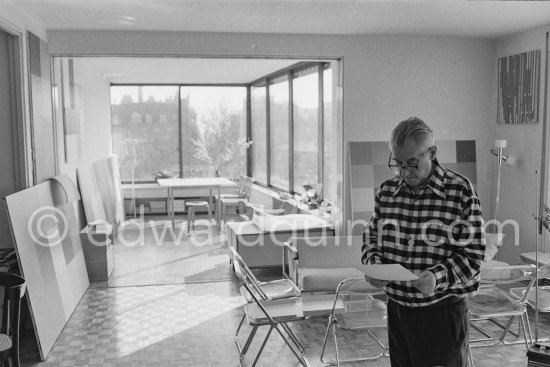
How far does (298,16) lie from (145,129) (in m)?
8.34

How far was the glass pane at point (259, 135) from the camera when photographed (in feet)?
42.0

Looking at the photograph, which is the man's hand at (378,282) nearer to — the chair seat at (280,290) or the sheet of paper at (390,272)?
the sheet of paper at (390,272)

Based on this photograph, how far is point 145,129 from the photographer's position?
1374cm

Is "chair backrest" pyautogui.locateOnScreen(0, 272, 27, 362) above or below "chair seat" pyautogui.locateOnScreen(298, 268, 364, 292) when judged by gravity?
above

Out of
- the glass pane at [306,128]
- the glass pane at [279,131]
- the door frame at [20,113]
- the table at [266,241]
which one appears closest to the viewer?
the door frame at [20,113]

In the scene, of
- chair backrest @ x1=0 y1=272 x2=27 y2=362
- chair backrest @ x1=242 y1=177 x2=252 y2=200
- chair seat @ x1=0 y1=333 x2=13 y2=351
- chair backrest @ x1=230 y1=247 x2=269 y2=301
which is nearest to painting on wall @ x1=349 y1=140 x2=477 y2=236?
chair backrest @ x1=230 y1=247 x2=269 y2=301

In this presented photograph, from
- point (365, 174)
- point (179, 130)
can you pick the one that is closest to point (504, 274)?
point (365, 174)

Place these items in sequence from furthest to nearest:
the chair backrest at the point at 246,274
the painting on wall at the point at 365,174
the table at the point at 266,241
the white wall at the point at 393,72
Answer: the table at the point at 266,241, the painting on wall at the point at 365,174, the white wall at the point at 393,72, the chair backrest at the point at 246,274

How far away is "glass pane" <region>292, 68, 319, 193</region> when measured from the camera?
9.47 m

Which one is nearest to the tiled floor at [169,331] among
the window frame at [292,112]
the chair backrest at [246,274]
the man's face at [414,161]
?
the chair backrest at [246,274]

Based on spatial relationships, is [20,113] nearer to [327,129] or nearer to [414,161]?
[414,161]

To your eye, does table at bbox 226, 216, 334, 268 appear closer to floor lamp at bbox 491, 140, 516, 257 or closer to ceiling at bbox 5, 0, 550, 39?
floor lamp at bbox 491, 140, 516, 257

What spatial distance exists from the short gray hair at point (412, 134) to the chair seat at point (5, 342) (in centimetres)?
281

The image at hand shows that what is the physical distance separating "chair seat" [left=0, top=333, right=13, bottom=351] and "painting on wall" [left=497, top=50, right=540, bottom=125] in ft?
18.4
